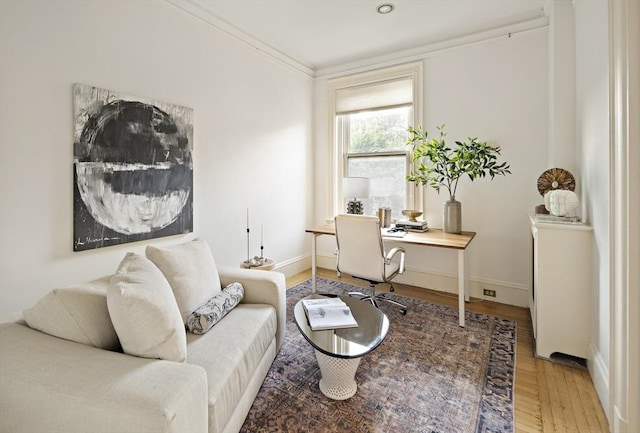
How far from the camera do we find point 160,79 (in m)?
2.61

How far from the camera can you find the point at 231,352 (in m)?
1.54

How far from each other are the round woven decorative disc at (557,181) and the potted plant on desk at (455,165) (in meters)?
0.49

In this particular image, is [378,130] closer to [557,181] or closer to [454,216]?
[454,216]

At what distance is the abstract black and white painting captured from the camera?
2.14 metres

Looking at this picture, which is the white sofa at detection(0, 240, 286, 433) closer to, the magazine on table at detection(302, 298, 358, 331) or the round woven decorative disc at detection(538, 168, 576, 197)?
the magazine on table at detection(302, 298, 358, 331)

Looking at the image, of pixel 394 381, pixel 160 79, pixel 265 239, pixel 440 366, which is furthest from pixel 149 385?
pixel 265 239

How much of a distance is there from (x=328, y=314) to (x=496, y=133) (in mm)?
2662

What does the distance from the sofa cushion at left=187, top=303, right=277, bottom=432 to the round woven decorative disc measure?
2345 millimetres

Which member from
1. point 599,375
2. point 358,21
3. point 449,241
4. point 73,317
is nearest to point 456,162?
point 449,241

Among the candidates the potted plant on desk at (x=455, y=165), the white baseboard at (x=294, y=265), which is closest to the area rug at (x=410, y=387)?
the potted plant on desk at (x=455, y=165)

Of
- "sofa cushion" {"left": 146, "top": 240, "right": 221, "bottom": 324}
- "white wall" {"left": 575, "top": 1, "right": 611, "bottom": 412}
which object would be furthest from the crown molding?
"white wall" {"left": 575, "top": 1, "right": 611, "bottom": 412}

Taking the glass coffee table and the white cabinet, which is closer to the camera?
the glass coffee table

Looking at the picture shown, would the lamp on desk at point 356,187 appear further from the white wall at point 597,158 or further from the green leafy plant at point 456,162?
the white wall at point 597,158

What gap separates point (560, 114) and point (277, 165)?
9.37ft
